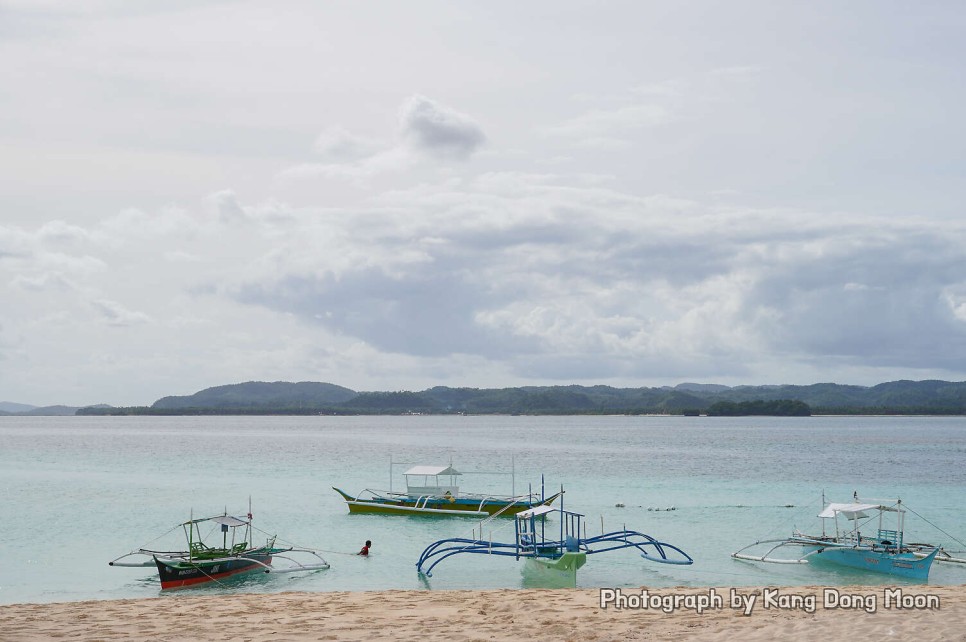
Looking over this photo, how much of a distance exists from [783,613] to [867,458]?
65.1 metres

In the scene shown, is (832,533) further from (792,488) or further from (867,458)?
(867,458)

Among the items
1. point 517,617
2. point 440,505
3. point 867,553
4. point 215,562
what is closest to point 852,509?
point 867,553

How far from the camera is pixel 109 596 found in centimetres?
2098

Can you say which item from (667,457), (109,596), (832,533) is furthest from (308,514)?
(667,457)

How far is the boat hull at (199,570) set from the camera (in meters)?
21.3

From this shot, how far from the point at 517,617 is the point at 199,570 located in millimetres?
10196

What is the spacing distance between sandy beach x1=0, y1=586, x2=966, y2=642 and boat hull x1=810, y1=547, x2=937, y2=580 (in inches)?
188

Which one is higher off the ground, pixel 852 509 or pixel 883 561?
pixel 852 509

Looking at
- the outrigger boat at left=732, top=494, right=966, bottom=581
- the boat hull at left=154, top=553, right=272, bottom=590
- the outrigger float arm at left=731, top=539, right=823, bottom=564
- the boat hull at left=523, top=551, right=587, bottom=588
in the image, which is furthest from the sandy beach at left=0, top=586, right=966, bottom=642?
the outrigger float arm at left=731, top=539, right=823, bottom=564

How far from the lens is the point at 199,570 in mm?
21797

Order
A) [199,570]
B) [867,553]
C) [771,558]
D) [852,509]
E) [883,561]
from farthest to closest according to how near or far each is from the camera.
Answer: [771,558]
[852,509]
[867,553]
[883,561]
[199,570]

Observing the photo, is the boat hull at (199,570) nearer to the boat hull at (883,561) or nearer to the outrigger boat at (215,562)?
the outrigger boat at (215,562)

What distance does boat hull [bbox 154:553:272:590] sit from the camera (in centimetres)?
2134

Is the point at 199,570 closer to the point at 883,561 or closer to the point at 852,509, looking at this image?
the point at 852,509
